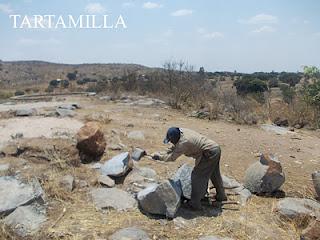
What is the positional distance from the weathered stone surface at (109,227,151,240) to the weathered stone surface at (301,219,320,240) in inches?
66.2

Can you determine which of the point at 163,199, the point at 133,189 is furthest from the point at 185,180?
the point at 133,189

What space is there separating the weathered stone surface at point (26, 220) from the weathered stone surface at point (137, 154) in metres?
2.12

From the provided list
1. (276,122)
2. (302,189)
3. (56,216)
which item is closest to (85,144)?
(56,216)

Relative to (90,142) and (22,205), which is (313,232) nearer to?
(22,205)

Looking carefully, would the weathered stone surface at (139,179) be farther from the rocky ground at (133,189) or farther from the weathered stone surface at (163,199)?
the weathered stone surface at (163,199)

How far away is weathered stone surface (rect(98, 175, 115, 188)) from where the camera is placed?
590 centimetres

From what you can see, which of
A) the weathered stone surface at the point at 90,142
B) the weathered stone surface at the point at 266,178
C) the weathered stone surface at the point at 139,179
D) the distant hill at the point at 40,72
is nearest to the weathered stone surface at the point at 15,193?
the weathered stone surface at the point at 139,179

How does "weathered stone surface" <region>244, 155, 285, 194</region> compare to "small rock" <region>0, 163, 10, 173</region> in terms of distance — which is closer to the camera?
"weathered stone surface" <region>244, 155, 285, 194</region>

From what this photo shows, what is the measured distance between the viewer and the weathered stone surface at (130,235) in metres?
4.54

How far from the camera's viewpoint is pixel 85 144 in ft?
22.3

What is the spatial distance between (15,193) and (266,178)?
3.29 metres

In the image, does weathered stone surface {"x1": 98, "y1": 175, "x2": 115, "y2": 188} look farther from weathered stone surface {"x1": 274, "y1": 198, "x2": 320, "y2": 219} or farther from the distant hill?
the distant hill

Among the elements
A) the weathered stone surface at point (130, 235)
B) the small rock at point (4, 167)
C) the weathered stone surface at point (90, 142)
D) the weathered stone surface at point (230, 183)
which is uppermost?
the weathered stone surface at point (90, 142)

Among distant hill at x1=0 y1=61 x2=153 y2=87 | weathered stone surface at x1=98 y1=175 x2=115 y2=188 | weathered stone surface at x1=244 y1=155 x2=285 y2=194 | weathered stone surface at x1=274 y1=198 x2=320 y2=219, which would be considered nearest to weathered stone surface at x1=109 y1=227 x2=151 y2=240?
weathered stone surface at x1=98 y1=175 x2=115 y2=188
